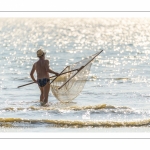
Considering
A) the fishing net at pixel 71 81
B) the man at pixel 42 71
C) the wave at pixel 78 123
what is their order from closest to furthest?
1. the wave at pixel 78 123
2. the man at pixel 42 71
3. the fishing net at pixel 71 81

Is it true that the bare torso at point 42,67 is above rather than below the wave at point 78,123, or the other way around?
above

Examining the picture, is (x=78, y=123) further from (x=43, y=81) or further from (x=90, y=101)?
(x=90, y=101)

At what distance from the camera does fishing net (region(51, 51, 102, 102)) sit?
17.2 m

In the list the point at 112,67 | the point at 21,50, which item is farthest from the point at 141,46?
the point at 112,67

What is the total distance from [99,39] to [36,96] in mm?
28913

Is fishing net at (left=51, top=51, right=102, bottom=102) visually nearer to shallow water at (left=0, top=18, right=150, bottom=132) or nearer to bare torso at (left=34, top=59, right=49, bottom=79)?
shallow water at (left=0, top=18, right=150, bottom=132)

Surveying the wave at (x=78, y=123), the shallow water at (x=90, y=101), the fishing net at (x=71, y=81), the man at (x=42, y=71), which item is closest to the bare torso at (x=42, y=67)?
the man at (x=42, y=71)

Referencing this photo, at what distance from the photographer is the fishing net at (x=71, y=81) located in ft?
56.5

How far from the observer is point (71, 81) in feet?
57.3

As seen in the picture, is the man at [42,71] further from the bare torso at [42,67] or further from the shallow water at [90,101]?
the shallow water at [90,101]

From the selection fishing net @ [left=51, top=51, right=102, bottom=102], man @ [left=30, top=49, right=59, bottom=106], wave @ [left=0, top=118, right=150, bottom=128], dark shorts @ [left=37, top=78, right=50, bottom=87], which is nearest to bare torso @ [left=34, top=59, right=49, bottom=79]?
man @ [left=30, top=49, right=59, bottom=106]

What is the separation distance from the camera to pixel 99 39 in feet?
157

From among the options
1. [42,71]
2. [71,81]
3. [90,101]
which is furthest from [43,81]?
[90,101]
